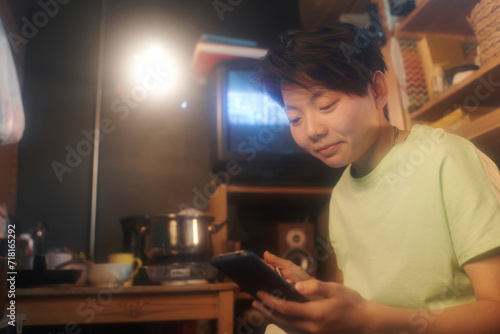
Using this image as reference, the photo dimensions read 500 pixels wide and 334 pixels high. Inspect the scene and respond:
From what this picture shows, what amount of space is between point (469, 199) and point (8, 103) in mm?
1318

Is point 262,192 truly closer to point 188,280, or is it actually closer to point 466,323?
point 188,280

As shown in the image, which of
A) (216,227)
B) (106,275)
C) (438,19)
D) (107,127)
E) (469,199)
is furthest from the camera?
(107,127)

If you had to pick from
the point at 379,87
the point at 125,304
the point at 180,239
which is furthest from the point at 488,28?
the point at 125,304

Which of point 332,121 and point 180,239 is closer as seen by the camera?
point 332,121

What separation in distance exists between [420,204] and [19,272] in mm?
1254

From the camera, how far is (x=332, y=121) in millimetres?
837

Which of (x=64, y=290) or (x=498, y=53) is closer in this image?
(x=498, y=53)

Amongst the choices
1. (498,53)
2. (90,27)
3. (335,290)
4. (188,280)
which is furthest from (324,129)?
(90,27)

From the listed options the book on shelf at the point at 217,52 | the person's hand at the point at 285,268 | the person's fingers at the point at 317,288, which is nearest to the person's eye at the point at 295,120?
Result: the person's hand at the point at 285,268

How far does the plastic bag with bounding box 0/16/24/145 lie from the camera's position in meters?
1.29

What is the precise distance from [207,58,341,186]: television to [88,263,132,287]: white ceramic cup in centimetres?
60

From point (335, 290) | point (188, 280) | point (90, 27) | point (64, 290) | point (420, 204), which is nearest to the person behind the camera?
point (335, 290)

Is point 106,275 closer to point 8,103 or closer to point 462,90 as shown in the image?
point 8,103

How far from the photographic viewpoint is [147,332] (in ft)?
6.01
